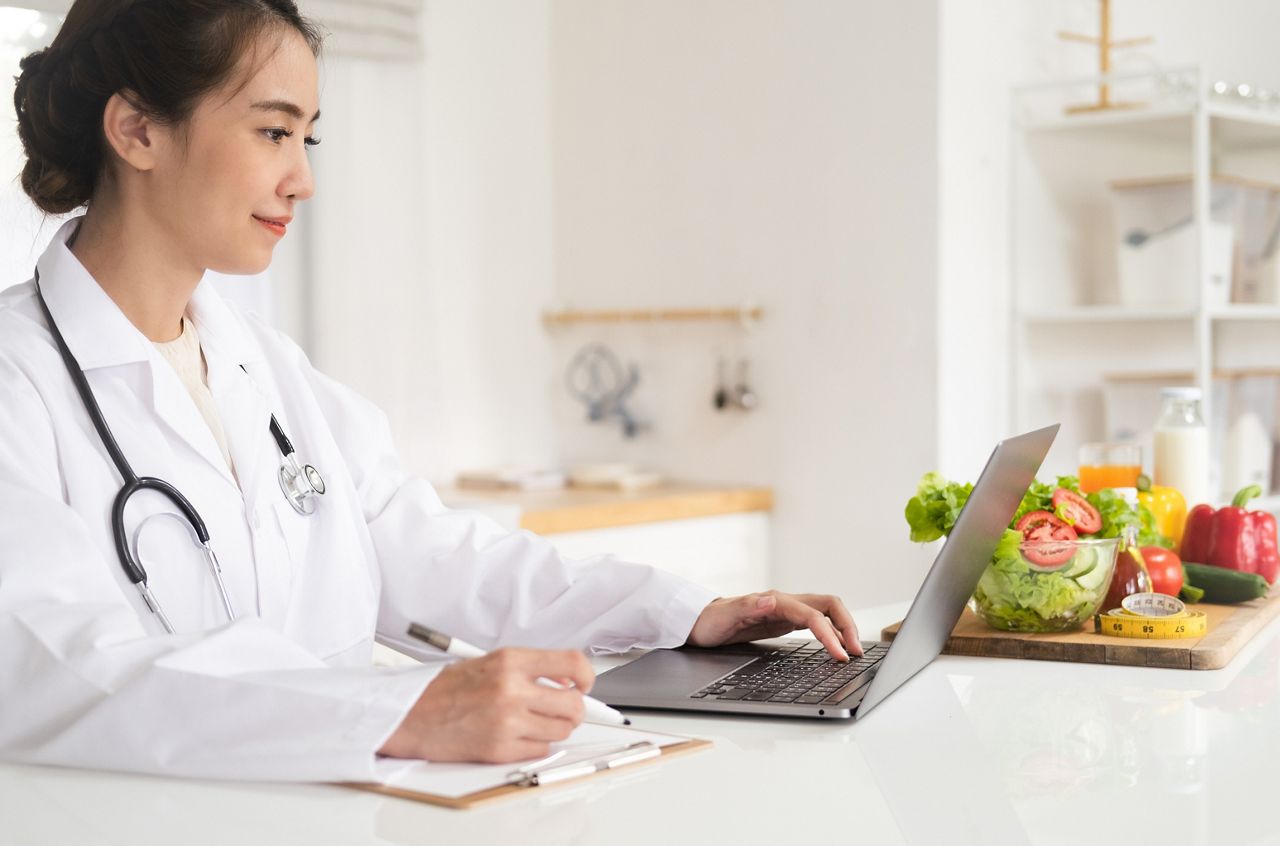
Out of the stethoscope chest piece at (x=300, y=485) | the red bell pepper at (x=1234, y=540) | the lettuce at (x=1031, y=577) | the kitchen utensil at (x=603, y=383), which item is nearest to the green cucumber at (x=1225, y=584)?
the red bell pepper at (x=1234, y=540)

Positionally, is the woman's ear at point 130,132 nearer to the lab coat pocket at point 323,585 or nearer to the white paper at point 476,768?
the lab coat pocket at point 323,585

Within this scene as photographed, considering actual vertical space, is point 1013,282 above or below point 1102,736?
above

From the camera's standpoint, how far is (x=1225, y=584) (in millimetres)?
1762

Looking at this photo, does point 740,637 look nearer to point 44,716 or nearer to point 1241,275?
point 44,716

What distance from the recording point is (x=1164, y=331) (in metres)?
3.67

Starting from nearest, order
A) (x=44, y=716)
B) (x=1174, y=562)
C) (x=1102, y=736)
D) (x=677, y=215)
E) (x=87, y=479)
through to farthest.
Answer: (x=44, y=716)
(x=1102, y=736)
(x=87, y=479)
(x=1174, y=562)
(x=677, y=215)

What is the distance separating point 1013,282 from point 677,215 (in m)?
0.84

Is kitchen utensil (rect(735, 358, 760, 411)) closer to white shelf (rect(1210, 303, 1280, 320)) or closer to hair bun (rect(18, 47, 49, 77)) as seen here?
white shelf (rect(1210, 303, 1280, 320))

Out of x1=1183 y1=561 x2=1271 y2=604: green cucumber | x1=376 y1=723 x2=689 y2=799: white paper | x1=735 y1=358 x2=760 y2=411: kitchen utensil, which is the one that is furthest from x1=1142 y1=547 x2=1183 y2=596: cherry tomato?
x1=735 y1=358 x2=760 y2=411: kitchen utensil

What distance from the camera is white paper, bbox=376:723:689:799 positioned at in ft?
3.13

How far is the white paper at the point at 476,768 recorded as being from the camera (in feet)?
3.13

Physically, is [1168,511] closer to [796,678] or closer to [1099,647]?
[1099,647]

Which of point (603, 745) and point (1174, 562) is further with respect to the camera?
point (1174, 562)

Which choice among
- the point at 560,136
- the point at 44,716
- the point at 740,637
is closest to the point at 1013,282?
the point at 560,136
